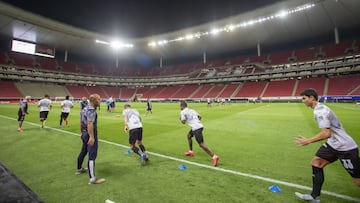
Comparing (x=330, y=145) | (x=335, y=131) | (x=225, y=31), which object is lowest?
(x=330, y=145)

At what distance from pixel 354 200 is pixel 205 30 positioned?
55.1 meters

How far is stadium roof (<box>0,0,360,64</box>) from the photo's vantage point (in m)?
39.9

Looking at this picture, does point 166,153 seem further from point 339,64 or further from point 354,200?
point 339,64

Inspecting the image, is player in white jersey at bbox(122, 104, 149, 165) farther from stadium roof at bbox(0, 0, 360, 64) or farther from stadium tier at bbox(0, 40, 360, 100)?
stadium tier at bbox(0, 40, 360, 100)

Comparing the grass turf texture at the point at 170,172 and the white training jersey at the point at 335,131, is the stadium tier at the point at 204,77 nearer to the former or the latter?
the grass turf texture at the point at 170,172

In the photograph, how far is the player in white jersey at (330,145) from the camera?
3.12 meters

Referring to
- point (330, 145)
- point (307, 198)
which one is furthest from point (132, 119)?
point (330, 145)

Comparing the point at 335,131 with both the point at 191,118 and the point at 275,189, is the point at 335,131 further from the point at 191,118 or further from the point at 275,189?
the point at 191,118

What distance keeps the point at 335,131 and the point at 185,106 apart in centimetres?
403

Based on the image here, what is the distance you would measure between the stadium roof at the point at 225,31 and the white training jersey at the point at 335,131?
44519 millimetres

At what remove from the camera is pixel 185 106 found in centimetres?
618

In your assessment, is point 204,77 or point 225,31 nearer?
point 225,31

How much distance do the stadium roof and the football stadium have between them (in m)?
0.43

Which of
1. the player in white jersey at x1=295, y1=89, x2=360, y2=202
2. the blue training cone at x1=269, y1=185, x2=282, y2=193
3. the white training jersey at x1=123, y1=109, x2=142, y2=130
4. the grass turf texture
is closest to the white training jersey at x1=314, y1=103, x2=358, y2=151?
the player in white jersey at x1=295, y1=89, x2=360, y2=202
